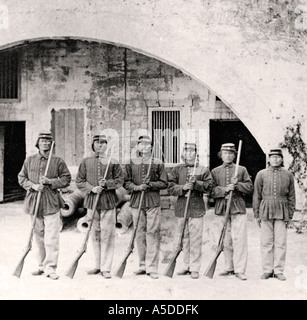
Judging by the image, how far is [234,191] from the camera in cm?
622

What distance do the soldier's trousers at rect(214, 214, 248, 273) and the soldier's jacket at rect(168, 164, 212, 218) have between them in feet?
1.01

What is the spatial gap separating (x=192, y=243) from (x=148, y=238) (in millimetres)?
552

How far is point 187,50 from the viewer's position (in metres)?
7.97

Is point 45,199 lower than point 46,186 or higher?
lower

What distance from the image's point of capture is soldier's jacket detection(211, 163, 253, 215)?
20.2ft

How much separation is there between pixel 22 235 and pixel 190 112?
409cm

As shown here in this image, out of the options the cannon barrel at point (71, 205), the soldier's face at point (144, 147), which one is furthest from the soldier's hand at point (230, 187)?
the cannon barrel at point (71, 205)

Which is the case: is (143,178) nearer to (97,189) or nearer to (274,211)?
(97,189)

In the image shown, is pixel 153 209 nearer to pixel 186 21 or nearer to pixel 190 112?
pixel 186 21

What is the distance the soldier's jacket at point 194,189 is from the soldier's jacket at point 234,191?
4.6 inches

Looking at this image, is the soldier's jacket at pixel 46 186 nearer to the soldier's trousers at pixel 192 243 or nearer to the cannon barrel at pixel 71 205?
the soldier's trousers at pixel 192 243

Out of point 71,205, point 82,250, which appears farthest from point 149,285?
point 71,205

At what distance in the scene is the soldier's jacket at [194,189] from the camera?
6.25 metres

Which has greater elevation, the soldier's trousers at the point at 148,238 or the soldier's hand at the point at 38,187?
the soldier's hand at the point at 38,187
